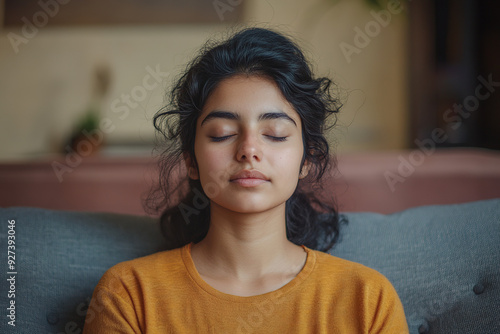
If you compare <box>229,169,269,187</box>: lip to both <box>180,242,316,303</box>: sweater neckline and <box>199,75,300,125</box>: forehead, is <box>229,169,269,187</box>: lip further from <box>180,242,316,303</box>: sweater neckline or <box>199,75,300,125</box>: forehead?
<box>180,242,316,303</box>: sweater neckline

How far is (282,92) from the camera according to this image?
1.11m

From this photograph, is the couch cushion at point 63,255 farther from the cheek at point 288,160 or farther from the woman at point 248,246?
the cheek at point 288,160

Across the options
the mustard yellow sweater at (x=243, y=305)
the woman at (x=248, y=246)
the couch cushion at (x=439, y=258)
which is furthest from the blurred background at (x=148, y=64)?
the mustard yellow sweater at (x=243, y=305)

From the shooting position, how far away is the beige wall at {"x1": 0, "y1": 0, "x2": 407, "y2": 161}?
13.3ft

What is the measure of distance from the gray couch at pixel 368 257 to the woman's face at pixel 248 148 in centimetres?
34

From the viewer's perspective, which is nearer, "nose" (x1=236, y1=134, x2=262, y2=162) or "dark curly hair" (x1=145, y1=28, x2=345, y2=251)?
"nose" (x1=236, y1=134, x2=262, y2=162)

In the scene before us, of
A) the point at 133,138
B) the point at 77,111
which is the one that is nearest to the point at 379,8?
the point at 133,138

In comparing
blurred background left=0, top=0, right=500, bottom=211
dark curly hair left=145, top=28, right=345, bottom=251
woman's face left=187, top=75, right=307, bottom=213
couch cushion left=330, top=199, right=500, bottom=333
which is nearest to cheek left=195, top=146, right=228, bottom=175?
woman's face left=187, top=75, right=307, bottom=213

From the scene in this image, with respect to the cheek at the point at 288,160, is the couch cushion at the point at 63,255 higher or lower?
lower

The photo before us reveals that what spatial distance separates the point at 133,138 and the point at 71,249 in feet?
9.95

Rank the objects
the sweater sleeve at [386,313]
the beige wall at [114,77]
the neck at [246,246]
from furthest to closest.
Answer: the beige wall at [114,77]
the neck at [246,246]
the sweater sleeve at [386,313]

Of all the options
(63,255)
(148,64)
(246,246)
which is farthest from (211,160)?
(148,64)

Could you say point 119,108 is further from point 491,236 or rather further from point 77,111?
point 491,236

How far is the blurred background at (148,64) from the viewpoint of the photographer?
12.9 ft
